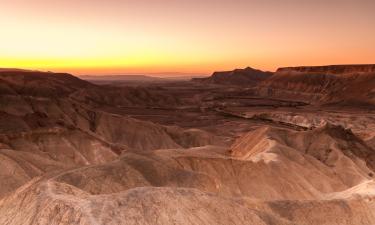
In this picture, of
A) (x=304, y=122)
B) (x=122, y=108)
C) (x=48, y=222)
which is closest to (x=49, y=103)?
(x=122, y=108)

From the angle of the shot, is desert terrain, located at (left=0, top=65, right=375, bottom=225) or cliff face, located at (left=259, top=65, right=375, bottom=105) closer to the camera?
desert terrain, located at (left=0, top=65, right=375, bottom=225)

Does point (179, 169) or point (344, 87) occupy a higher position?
point (179, 169)

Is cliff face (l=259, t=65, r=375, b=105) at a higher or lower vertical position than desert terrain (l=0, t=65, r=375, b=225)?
lower

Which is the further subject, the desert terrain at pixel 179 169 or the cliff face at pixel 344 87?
the cliff face at pixel 344 87

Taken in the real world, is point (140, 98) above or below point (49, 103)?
below

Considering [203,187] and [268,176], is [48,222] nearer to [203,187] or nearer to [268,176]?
[203,187]

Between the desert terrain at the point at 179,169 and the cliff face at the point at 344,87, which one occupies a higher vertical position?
the desert terrain at the point at 179,169

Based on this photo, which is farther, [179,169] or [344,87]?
[344,87]

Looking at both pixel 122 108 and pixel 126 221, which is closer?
pixel 126 221
